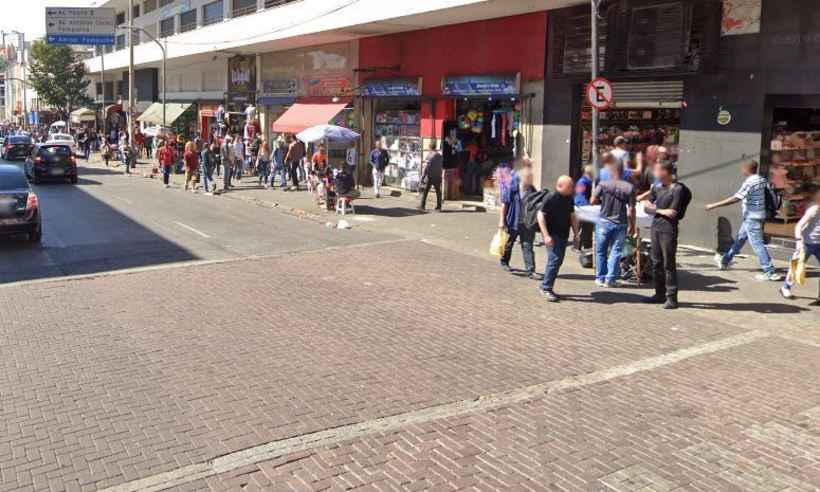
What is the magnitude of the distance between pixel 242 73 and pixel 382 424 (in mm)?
30162

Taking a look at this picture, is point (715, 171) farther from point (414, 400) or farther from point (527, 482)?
point (527, 482)

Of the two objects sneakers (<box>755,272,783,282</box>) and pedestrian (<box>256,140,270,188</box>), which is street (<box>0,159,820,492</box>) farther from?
pedestrian (<box>256,140,270,188</box>)

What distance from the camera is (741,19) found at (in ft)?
43.5

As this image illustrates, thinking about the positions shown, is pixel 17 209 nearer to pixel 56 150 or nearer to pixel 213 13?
pixel 56 150

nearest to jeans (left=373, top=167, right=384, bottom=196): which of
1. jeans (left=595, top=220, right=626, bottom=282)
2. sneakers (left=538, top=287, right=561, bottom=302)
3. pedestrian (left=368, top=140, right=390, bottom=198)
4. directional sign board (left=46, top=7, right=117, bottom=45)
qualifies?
pedestrian (left=368, top=140, right=390, bottom=198)

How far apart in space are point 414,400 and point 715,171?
31.7ft

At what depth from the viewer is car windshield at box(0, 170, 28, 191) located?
556 inches

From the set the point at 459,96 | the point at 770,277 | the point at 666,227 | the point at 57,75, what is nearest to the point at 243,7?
the point at 459,96

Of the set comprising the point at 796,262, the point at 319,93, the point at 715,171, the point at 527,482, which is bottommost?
the point at 527,482

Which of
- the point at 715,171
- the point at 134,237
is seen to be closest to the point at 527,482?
the point at 715,171

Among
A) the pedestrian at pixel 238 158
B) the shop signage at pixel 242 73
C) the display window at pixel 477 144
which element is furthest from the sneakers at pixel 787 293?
the shop signage at pixel 242 73

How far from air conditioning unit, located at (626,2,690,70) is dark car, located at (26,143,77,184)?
795 inches

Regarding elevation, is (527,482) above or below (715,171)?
below

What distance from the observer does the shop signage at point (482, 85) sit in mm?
18297
